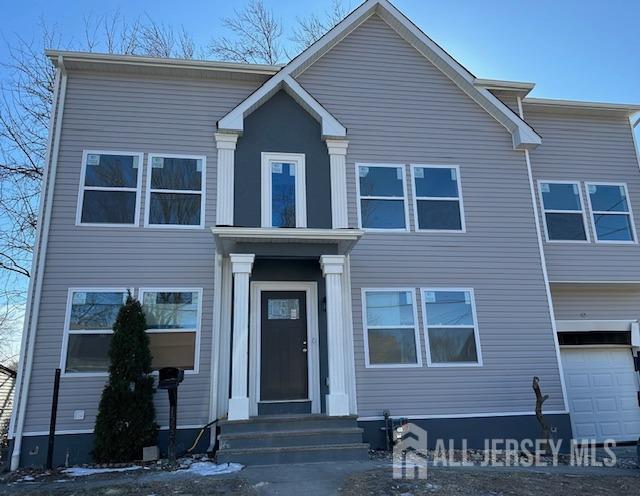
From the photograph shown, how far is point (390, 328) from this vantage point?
823 centimetres

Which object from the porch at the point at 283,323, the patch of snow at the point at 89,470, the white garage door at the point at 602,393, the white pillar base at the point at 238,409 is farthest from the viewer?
the white garage door at the point at 602,393

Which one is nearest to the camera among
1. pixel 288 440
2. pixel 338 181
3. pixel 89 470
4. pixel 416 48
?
pixel 89 470

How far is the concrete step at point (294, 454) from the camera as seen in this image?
624cm

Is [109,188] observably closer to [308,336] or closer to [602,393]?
[308,336]

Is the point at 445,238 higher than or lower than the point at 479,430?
higher

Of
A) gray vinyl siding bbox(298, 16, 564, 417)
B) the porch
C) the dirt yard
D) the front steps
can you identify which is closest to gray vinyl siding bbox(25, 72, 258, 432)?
the porch

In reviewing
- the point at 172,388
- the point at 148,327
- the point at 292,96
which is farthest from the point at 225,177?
the point at 172,388

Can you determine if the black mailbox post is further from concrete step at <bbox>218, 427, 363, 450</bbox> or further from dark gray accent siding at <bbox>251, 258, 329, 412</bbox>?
dark gray accent siding at <bbox>251, 258, 329, 412</bbox>

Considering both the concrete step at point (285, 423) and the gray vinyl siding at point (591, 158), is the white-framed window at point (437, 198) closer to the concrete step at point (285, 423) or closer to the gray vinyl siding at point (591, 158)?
the gray vinyl siding at point (591, 158)

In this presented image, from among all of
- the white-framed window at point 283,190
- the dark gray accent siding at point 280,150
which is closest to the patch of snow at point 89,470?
the dark gray accent siding at point 280,150

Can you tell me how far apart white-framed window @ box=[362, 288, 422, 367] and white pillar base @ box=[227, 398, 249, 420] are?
224cm

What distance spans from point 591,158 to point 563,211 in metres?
1.52

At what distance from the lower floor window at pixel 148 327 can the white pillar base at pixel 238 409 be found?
115 centimetres

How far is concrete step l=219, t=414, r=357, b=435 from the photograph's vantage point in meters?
6.62
